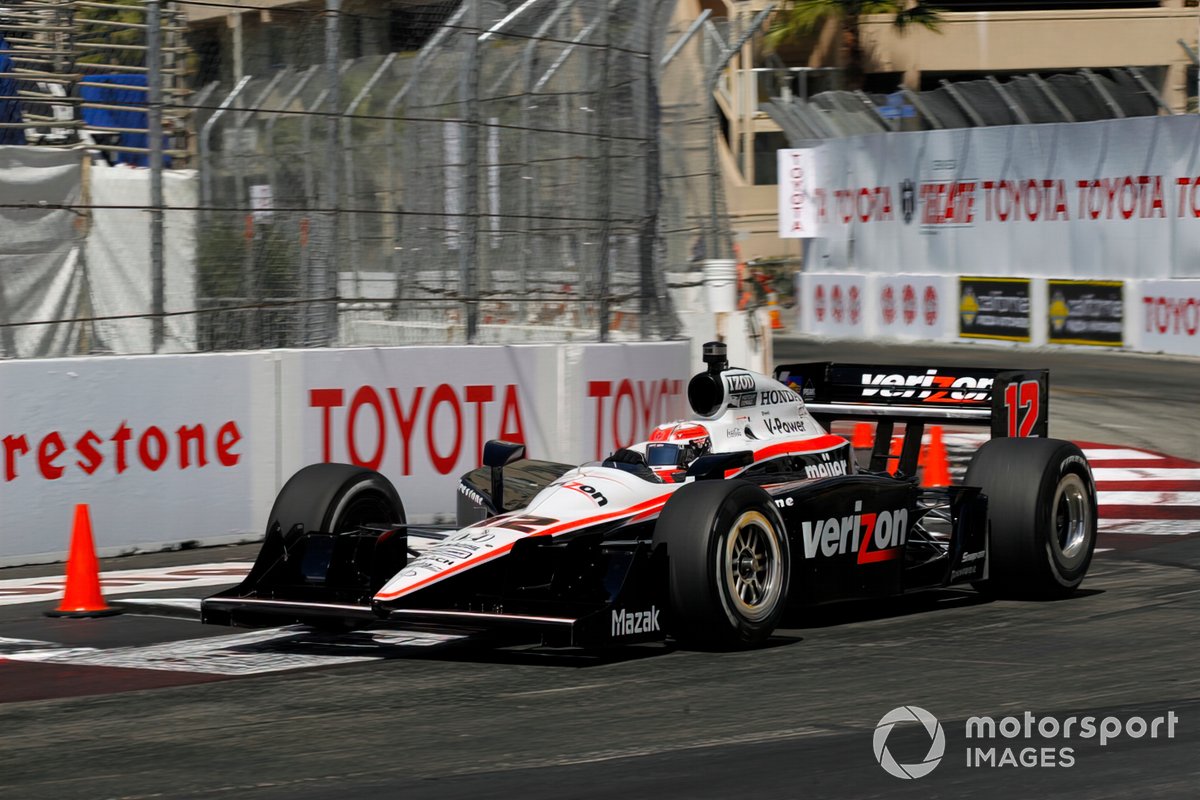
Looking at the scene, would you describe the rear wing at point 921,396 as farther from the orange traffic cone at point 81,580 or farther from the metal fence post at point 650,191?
the orange traffic cone at point 81,580

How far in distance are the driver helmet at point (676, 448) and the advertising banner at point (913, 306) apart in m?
21.0

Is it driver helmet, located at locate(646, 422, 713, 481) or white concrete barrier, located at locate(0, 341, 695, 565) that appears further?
white concrete barrier, located at locate(0, 341, 695, 565)

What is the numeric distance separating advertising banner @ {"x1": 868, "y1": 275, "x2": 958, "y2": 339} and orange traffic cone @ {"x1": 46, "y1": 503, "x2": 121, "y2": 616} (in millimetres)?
21978

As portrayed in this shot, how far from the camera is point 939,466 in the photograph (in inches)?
515

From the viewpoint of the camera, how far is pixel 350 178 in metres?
12.4

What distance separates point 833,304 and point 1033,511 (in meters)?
23.5

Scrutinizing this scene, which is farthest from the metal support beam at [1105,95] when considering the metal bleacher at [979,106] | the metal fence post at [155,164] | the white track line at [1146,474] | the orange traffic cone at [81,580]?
the orange traffic cone at [81,580]

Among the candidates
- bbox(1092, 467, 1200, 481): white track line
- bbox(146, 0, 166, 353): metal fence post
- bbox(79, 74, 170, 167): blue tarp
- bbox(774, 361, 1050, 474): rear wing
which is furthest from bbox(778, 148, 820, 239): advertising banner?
bbox(774, 361, 1050, 474): rear wing

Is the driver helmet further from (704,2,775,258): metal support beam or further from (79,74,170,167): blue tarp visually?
(704,2,775,258): metal support beam

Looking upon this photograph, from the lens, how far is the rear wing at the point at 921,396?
984 centimetres

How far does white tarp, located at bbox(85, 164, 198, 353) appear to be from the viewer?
11125mm

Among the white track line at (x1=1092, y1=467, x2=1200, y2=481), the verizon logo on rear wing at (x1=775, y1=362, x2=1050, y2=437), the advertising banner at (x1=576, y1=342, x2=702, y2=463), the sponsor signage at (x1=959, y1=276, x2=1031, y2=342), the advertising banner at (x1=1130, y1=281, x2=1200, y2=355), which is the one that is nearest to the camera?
the verizon logo on rear wing at (x1=775, y1=362, x2=1050, y2=437)

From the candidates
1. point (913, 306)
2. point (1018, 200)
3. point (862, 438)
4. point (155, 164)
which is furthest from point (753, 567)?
point (913, 306)

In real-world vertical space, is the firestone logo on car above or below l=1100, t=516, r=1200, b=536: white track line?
above
